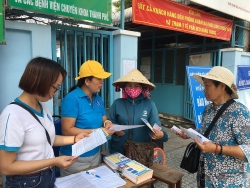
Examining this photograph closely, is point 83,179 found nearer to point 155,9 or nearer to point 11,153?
point 11,153

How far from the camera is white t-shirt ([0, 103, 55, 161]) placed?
105 centimetres

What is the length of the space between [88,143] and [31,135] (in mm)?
386

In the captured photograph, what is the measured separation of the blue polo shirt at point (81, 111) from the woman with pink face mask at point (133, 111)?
0.19 meters

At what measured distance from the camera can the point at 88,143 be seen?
1396 millimetres

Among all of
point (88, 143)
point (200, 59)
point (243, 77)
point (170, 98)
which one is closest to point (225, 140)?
point (88, 143)

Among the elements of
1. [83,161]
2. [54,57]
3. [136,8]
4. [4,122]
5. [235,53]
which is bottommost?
[83,161]

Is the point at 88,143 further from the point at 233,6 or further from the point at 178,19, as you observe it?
the point at 233,6

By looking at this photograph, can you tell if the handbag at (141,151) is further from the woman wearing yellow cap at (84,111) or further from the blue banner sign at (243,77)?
the blue banner sign at (243,77)

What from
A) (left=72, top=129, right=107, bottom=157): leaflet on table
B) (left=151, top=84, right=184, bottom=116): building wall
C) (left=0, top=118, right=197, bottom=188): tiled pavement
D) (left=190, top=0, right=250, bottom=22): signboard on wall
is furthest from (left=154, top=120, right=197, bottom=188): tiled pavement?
(left=190, top=0, right=250, bottom=22): signboard on wall

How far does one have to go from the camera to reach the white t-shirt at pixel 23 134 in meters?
1.05

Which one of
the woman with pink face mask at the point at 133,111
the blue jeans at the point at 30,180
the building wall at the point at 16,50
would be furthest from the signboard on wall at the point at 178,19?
the blue jeans at the point at 30,180

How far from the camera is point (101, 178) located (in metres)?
1.46

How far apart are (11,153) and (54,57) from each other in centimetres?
191

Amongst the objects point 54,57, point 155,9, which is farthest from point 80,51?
point 155,9
